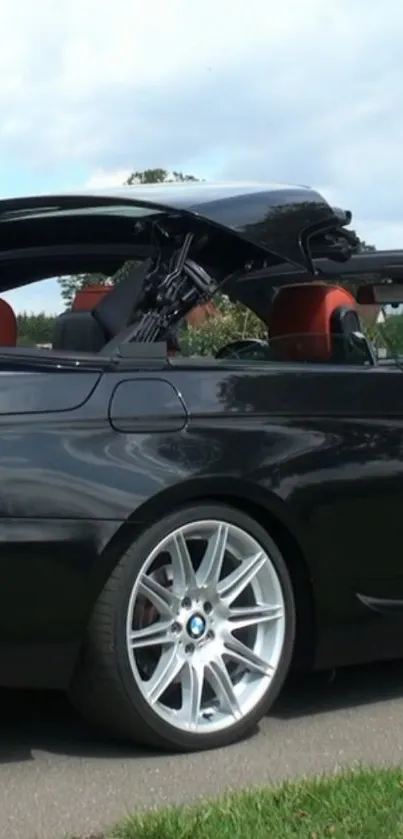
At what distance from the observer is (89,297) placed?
203 inches

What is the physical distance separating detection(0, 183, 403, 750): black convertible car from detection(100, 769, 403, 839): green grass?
2.02ft

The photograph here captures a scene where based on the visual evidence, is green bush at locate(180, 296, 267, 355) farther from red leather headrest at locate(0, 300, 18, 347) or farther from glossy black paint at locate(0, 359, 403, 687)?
red leather headrest at locate(0, 300, 18, 347)

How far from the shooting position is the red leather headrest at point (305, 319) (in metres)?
5.07

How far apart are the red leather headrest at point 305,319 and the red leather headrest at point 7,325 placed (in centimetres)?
97

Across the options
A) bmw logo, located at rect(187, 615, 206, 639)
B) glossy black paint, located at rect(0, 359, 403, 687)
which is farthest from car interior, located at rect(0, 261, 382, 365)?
bmw logo, located at rect(187, 615, 206, 639)

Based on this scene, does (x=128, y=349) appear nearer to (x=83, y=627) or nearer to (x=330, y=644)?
(x=83, y=627)

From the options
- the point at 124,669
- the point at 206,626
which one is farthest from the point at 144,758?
the point at 206,626

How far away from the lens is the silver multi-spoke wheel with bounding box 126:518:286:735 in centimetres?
439

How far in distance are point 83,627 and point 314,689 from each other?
4.99ft

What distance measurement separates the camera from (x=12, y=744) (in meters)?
4.61

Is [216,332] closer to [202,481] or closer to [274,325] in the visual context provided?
[274,325]

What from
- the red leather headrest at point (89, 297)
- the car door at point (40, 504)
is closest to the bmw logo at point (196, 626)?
Answer: the car door at point (40, 504)

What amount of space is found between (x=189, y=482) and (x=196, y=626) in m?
0.49

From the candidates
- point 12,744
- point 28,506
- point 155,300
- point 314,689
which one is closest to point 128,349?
point 155,300
